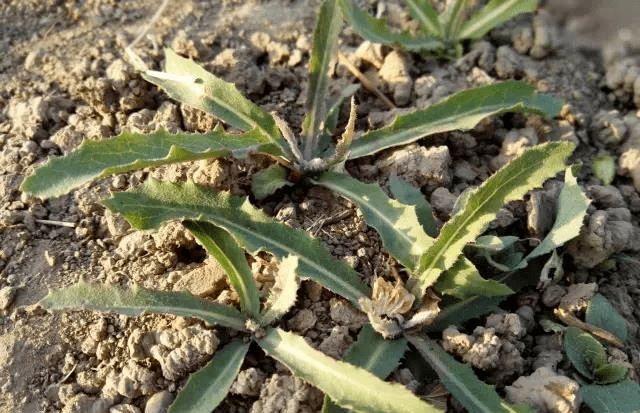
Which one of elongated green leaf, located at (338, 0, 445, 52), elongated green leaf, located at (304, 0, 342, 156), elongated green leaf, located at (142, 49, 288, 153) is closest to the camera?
elongated green leaf, located at (142, 49, 288, 153)

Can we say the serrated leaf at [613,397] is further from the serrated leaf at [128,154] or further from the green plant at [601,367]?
the serrated leaf at [128,154]

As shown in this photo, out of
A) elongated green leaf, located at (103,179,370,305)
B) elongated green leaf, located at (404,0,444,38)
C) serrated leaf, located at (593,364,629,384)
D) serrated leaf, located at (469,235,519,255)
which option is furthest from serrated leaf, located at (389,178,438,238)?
elongated green leaf, located at (404,0,444,38)

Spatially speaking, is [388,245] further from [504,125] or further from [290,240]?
[504,125]

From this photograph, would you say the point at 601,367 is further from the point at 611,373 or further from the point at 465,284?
the point at 465,284

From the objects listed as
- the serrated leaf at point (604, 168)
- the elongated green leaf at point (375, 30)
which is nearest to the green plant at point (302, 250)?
the serrated leaf at point (604, 168)

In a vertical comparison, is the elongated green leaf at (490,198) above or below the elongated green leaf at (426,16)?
below

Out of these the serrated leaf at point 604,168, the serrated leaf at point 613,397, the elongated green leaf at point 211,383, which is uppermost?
the serrated leaf at point 604,168

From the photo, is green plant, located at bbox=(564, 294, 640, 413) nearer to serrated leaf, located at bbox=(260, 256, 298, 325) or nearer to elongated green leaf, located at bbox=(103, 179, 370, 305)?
elongated green leaf, located at bbox=(103, 179, 370, 305)

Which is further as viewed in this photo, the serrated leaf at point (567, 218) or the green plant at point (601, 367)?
the serrated leaf at point (567, 218)
